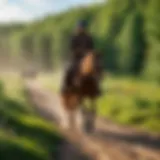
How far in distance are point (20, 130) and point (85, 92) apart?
0.37 meters

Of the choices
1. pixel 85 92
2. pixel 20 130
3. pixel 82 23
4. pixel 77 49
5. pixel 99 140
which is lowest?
pixel 20 130

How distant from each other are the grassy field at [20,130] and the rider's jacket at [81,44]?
0.30 metres

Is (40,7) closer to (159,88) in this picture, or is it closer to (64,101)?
(64,101)

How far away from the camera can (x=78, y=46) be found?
2230 millimetres

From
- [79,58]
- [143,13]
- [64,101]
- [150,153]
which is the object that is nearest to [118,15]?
[143,13]

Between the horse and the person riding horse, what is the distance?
1cm

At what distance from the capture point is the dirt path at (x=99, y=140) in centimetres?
220

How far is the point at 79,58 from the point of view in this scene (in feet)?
7.28

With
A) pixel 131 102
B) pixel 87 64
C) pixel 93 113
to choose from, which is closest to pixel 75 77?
pixel 87 64

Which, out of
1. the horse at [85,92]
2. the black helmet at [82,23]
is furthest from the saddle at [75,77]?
the black helmet at [82,23]

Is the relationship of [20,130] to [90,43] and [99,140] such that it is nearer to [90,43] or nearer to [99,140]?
[99,140]

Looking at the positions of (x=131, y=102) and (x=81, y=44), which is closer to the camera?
(x=81, y=44)

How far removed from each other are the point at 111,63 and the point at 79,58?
0.18 meters

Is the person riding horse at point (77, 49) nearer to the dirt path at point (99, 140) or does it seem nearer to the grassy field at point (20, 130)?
the dirt path at point (99, 140)
